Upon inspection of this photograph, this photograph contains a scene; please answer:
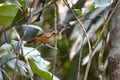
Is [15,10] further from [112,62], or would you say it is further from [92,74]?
[92,74]

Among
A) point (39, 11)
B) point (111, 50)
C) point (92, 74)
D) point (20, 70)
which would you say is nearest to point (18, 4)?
point (39, 11)

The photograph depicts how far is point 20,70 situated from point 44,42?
0.31 feet

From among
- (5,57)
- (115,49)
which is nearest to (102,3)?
(115,49)

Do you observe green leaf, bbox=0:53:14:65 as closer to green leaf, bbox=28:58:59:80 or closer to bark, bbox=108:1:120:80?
green leaf, bbox=28:58:59:80

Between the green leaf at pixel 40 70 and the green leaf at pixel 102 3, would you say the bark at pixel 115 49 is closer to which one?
the green leaf at pixel 102 3

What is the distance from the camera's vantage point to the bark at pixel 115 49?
2.52 ft

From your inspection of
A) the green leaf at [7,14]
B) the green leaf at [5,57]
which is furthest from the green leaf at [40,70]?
the green leaf at [7,14]

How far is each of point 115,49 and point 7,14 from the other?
38 centimetres

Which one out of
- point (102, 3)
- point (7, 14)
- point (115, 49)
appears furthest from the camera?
point (7, 14)

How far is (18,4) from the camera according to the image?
948 mm

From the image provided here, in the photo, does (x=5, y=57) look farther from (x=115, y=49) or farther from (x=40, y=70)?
(x=115, y=49)

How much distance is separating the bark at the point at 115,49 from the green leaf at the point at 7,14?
0.30 metres

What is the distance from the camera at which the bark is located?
30.3 inches

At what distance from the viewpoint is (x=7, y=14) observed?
1.06 metres
